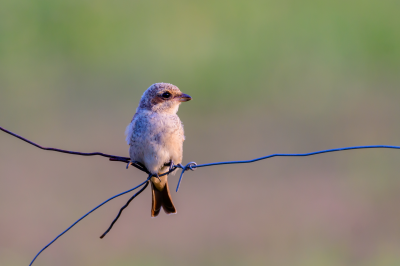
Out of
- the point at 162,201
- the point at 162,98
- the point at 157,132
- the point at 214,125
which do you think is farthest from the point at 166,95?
the point at 214,125

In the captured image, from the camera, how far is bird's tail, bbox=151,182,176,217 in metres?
5.25

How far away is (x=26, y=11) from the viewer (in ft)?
41.8

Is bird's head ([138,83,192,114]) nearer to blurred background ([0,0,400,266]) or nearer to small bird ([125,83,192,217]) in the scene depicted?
small bird ([125,83,192,217])

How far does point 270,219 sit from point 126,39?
22.4 ft

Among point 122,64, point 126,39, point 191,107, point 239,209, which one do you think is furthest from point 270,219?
point 126,39

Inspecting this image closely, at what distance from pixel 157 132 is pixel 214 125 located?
595cm

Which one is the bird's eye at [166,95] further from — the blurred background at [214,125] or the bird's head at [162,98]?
the blurred background at [214,125]

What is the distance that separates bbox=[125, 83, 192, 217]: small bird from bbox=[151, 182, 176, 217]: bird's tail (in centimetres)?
5

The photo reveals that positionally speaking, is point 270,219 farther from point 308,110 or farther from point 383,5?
point 383,5

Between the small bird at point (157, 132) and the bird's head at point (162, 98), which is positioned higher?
the bird's head at point (162, 98)

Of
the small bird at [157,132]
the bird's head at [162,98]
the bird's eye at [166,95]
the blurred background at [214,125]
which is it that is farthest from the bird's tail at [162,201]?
the blurred background at [214,125]

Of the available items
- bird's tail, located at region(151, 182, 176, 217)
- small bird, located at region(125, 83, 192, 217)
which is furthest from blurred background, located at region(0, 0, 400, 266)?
small bird, located at region(125, 83, 192, 217)

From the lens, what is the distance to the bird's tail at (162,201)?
5.25 meters

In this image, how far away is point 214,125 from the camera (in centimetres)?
1072
